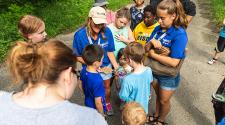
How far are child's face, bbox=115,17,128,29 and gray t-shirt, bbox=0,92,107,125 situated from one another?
309 cm

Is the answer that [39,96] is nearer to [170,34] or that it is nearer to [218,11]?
[170,34]

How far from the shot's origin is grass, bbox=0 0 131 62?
26.9ft

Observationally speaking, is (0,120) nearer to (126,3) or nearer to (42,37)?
(42,37)

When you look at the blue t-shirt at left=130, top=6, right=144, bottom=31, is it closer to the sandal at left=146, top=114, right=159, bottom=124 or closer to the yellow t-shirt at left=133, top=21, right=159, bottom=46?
the yellow t-shirt at left=133, top=21, right=159, bottom=46

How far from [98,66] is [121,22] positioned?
3.93 feet

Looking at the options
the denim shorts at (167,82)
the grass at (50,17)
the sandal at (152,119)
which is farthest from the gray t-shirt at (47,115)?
the grass at (50,17)

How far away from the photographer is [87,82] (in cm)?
389

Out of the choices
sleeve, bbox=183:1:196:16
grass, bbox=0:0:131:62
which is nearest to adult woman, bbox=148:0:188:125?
sleeve, bbox=183:1:196:16

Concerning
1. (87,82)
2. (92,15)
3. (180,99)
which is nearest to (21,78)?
(87,82)

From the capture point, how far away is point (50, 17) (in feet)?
32.6

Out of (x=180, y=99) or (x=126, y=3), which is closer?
(x=180, y=99)

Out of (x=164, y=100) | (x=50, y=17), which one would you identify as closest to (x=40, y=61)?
(x=164, y=100)

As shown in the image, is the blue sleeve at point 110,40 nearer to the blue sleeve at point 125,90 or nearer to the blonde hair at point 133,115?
the blue sleeve at point 125,90

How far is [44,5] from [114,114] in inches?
264
